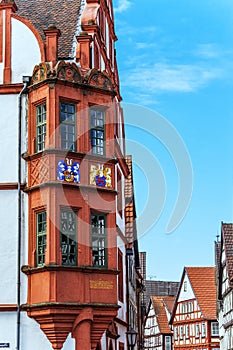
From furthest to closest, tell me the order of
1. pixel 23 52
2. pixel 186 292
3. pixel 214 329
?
pixel 186 292
pixel 214 329
pixel 23 52

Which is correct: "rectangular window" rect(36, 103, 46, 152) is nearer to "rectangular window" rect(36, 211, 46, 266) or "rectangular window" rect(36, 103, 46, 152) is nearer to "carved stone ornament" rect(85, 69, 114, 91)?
"carved stone ornament" rect(85, 69, 114, 91)

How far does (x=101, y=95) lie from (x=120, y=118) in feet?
24.4

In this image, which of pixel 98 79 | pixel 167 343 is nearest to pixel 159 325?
pixel 167 343

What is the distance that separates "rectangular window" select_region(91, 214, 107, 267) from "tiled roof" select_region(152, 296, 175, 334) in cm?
6408

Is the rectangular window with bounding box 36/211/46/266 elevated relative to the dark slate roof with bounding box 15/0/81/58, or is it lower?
lower

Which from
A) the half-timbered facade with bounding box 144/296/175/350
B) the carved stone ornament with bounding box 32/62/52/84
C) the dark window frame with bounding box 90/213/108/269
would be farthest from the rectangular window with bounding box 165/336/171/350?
Result: the carved stone ornament with bounding box 32/62/52/84

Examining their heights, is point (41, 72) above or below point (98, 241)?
above

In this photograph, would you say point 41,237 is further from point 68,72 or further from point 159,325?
point 159,325

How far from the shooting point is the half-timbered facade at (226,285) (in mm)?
48188

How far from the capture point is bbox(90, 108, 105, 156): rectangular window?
70.2 feet

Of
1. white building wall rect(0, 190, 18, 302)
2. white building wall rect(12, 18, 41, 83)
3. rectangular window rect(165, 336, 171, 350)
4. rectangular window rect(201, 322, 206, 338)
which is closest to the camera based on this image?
white building wall rect(0, 190, 18, 302)

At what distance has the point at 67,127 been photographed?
68.4 ft

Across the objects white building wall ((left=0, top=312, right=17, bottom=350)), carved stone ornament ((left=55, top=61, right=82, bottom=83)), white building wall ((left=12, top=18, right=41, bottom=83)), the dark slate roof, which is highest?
the dark slate roof

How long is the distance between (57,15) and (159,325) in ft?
208
